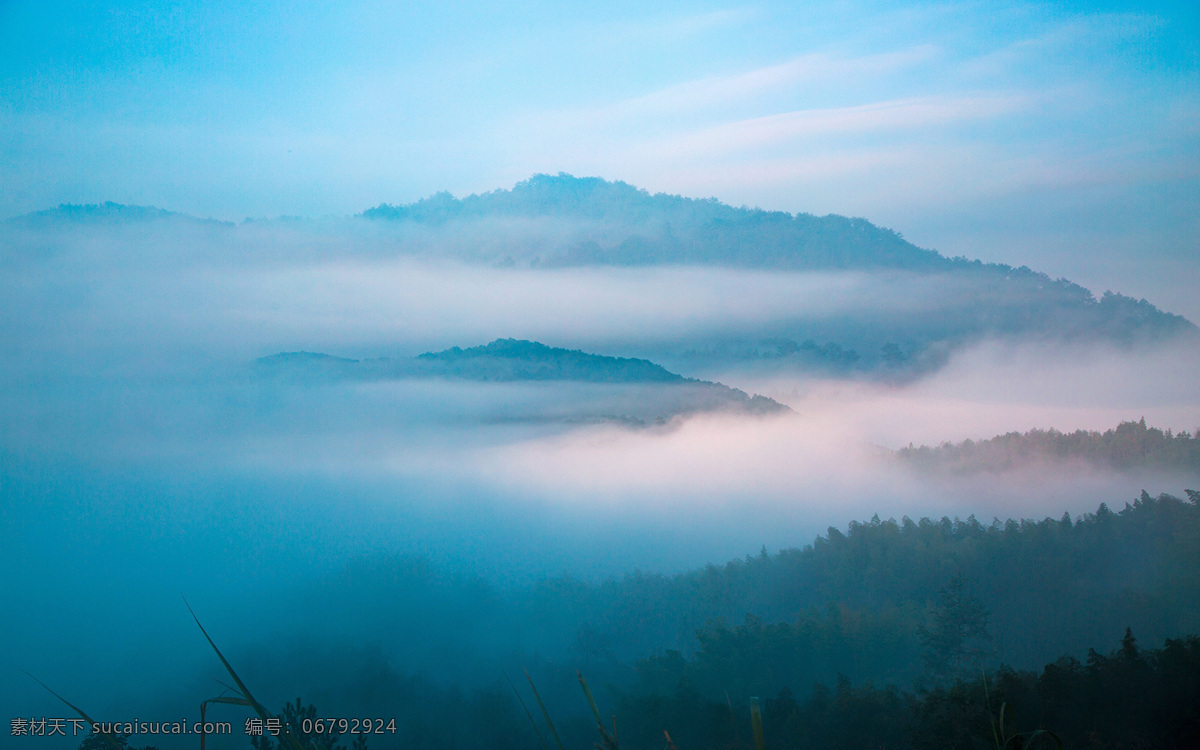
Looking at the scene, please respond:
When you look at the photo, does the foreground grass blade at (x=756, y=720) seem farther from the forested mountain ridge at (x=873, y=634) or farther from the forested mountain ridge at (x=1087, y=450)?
the forested mountain ridge at (x=1087, y=450)

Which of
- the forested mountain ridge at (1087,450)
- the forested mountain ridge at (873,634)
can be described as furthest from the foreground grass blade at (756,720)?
the forested mountain ridge at (1087,450)

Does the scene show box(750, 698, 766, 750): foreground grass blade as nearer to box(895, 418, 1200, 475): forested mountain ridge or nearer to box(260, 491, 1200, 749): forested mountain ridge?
box(260, 491, 1200, 749): forested mountain ridge

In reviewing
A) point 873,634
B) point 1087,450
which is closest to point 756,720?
point 873,634

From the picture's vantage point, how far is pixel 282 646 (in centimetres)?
10162

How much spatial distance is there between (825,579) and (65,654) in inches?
4405

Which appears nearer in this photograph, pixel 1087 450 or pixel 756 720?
pixel 756 720

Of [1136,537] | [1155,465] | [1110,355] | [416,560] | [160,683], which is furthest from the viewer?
[1110,355]

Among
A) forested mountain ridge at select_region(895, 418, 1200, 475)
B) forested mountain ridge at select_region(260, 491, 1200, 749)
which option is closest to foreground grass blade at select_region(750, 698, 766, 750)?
forested mountain ridge at select_region(260, 491, 1200, 749)

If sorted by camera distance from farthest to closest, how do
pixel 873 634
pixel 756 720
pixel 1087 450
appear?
pixel 1087 450 < pixel 873 634 < pixel 756 720

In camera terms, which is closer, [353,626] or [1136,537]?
[1136,537]

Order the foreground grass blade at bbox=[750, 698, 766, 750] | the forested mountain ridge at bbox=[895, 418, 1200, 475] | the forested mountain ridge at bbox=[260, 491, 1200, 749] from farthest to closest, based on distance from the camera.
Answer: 1. the forested mountain ridge at bbox=[895, 418, 1200, 475]
2. the forested mountain ridge at bbox=[260, 491, 1200, 749]
3. the foreground grass blade at bbox=[750, 698, 766, 750]

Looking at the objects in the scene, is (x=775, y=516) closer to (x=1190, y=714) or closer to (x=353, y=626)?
(x=353, y=626)

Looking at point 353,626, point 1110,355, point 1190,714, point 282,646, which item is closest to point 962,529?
point 1190,714

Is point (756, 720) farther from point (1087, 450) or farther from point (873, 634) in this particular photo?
point (1087, 450)
